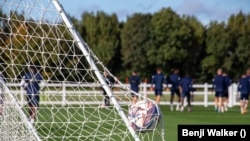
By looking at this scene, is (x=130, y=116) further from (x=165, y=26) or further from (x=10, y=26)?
(x=165, y=26)

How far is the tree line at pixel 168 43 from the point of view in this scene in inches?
2992

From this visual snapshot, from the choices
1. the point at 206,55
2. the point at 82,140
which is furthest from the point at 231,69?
the point at 82,140

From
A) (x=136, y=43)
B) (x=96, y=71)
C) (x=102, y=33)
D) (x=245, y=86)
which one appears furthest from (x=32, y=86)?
(x=102, y=33)

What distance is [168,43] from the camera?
8044cm

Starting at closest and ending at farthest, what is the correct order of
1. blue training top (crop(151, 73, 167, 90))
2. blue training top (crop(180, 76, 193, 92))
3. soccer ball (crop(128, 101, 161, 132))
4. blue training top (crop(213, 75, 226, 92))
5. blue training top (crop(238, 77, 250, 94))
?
soccer ball (crop(128, 101, 161, 132))
blue training top (crop(238, 77, 250, 94))
blue training top (crop(213, 75, 226, 92))
blue training top (crop(180, 76, 193, 92))
blue training top (crop(151, 73, 167, 90))

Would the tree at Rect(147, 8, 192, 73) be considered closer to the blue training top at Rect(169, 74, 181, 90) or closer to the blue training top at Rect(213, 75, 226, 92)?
the blue training top at Rect(169, 74, 181, 90)

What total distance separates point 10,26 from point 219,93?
15.5 meters

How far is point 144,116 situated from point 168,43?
243 feet

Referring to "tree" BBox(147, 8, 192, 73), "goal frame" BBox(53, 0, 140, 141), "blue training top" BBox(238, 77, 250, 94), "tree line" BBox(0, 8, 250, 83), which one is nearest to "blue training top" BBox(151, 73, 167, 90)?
"blue training top" BBox(238, 77, 250, 94)

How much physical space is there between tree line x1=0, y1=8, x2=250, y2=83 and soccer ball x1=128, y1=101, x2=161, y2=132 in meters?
67.5

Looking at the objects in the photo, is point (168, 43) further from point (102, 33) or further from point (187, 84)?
point (187, 84)

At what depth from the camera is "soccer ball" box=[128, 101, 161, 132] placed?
21.4 ft

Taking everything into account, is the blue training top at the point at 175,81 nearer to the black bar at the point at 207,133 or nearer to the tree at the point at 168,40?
the black bar at the point at 207,133

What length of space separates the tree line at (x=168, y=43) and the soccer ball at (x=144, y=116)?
67.5 metres
